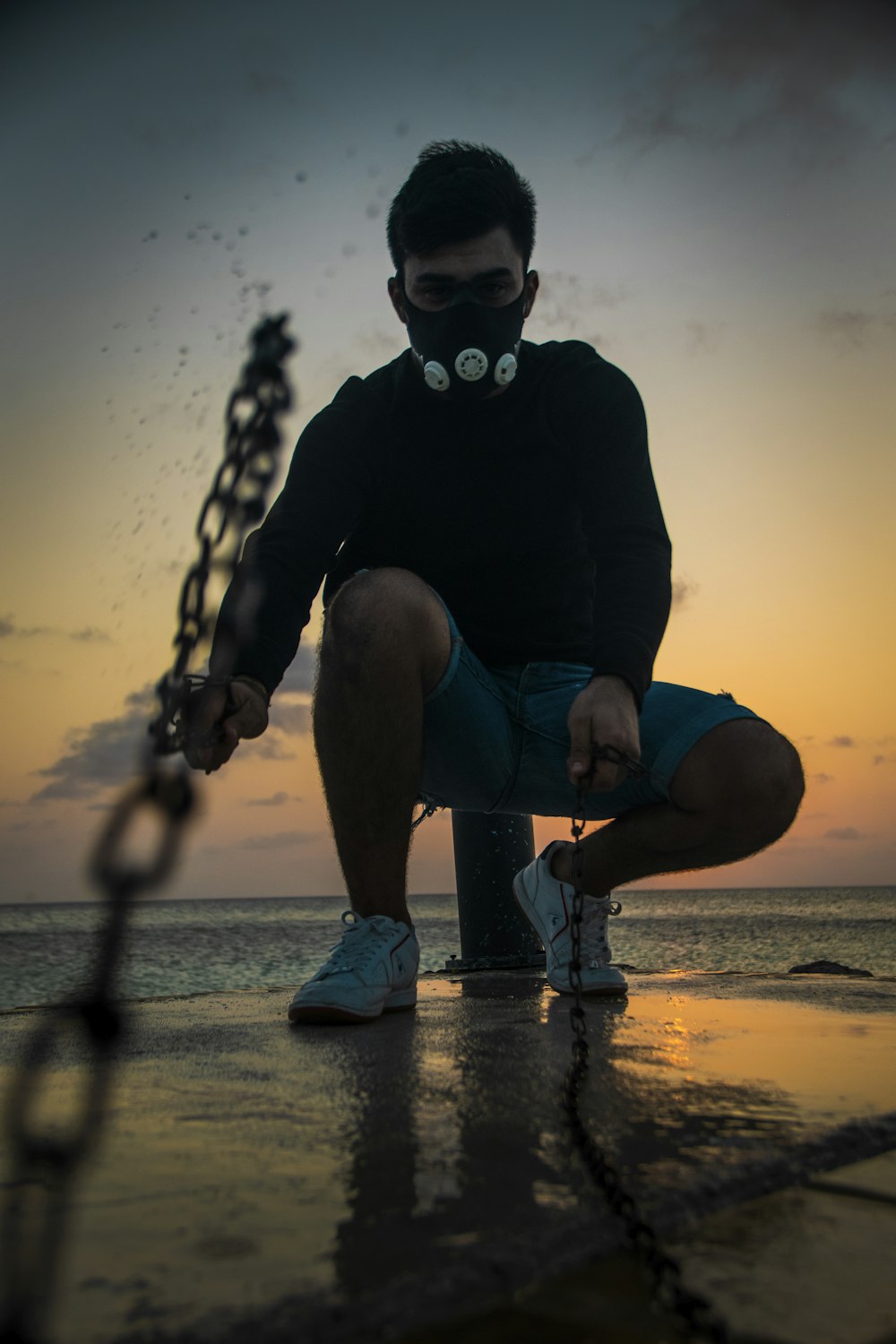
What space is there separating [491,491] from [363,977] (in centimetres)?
125

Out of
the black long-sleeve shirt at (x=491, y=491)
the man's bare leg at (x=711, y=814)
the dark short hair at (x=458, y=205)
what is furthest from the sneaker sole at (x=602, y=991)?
the dark short hair at (x=458, y=205)

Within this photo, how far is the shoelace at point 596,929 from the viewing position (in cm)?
245

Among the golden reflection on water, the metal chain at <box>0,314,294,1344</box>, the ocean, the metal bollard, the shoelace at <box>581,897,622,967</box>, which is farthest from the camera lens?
the ocean

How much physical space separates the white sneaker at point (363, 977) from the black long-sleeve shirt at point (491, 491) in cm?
74

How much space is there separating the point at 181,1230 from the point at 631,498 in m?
1.92

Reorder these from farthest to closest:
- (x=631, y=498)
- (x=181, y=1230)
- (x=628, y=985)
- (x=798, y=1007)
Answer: (x=628, y=985) < (x=631, y=498) < (x=798, y=1007) < (x=181, y=1230)

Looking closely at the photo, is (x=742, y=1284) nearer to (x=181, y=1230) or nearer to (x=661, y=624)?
(x=181, y=1230)

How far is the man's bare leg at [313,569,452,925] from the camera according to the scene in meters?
2.16

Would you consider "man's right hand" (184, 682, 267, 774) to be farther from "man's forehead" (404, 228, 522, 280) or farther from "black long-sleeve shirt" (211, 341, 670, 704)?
"man's forehead" (404, 228, 522, 280)

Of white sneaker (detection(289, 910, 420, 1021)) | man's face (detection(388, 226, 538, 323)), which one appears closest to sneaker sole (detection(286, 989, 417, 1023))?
white sneaker (detection(289, 910, 420, 1021))

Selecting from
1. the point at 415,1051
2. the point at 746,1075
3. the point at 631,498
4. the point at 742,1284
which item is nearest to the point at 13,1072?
the point at 415,1051

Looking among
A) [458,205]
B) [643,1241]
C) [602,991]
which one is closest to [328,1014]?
[602,991]

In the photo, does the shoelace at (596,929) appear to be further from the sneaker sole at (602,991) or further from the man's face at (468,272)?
the man's face at (468,272)

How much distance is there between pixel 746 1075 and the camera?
1458mm
